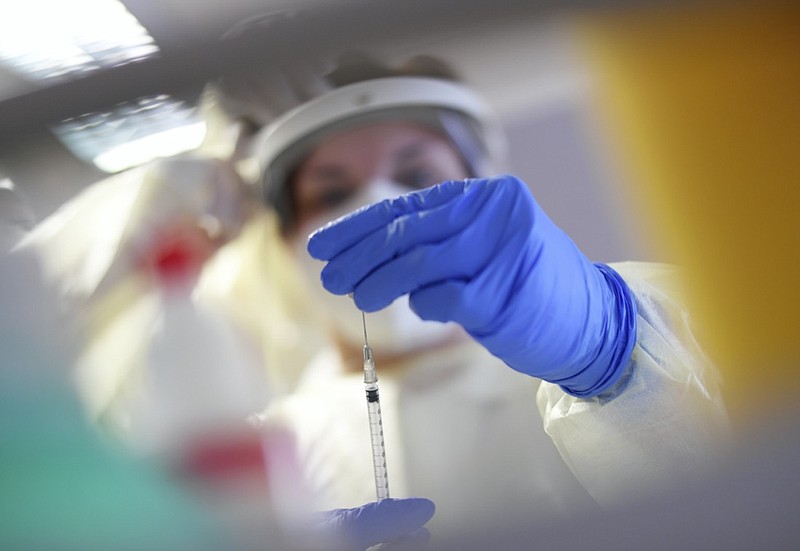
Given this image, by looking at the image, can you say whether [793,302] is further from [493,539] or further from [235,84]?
[235,84]

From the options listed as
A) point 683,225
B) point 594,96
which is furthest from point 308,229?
point 683,225

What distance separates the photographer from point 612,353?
817mm

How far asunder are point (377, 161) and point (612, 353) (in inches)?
27.7

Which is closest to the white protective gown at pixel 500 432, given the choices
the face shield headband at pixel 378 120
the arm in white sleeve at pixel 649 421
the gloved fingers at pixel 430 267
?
the arm in white sleeve at pixel 649 421

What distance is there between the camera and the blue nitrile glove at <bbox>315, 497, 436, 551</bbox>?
818mm

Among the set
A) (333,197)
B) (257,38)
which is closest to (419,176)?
(333,197)

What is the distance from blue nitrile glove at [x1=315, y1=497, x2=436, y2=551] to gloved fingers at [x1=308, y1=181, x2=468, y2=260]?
0.38 m

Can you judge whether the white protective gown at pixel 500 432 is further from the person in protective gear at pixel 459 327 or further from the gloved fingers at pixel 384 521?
the gloved fingers at pixel 384 521

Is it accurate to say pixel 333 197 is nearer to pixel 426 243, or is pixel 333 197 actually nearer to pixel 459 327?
pixel 459 327

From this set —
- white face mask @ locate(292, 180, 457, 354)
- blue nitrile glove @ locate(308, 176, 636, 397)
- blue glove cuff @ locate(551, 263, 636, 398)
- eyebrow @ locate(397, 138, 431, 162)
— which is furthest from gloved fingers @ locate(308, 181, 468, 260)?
eyebrow @ locate(397, 138, 431, 162)

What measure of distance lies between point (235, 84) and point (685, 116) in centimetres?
106

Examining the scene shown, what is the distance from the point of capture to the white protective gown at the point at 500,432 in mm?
827

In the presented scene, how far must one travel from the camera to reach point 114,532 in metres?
1.29

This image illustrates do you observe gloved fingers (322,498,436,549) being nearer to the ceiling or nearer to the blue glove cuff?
the blue glove cuff
